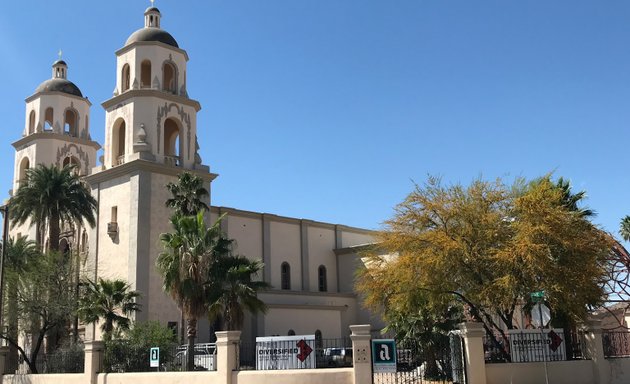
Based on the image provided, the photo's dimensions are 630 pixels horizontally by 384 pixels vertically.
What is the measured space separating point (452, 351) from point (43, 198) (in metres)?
29.5

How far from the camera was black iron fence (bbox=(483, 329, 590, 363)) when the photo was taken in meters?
23.4

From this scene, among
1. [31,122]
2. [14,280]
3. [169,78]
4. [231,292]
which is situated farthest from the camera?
[31,122]

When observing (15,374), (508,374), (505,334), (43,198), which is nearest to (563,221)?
(505,334)

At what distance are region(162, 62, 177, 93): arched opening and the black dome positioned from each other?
1477 millimetres

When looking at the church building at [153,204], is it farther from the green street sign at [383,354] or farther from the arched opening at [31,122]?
the green street sign at [383,354]

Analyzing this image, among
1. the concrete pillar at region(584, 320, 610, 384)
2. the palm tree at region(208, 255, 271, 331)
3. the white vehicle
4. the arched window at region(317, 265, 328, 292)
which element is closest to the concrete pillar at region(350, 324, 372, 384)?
the concrete pillar at region(584, 320, 610, 384)

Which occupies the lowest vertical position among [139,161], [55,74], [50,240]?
[50,240]

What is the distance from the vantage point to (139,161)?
43.1m

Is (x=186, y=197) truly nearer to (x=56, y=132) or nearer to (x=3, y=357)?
(x=3, y=357)

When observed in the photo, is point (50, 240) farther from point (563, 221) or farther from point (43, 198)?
point (563, 221)

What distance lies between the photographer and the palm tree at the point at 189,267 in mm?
32531

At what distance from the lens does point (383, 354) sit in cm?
2191

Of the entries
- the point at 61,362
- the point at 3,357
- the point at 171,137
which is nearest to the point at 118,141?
the point at 171,137

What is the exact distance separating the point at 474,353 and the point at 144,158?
1093 inches
